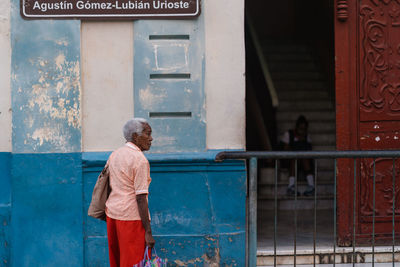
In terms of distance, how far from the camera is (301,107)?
10.8 metres

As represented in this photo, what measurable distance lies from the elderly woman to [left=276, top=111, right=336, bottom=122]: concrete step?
6120 mm

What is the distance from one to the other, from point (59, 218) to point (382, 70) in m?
3.94

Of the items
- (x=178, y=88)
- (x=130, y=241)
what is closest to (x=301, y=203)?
(x=178, y=88)

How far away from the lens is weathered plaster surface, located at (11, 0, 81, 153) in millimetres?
6195

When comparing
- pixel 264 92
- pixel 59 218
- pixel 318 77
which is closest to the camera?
pixel 59 218

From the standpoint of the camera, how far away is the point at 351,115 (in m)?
6.60

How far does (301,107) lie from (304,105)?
0.26 feet

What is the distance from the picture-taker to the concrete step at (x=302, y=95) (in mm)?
11031

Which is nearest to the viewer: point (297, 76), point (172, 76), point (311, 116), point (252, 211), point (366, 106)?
point (252, 211)

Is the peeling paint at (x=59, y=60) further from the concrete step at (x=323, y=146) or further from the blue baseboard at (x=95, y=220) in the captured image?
the concrete step at (x=323, y=146)

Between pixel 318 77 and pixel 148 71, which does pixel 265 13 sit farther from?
pixel 148 71

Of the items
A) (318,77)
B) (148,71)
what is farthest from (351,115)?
(318,77)

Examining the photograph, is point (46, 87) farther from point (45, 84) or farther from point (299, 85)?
point (299, 85)

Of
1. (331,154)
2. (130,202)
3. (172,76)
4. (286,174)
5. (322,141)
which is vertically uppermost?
(172,76)
